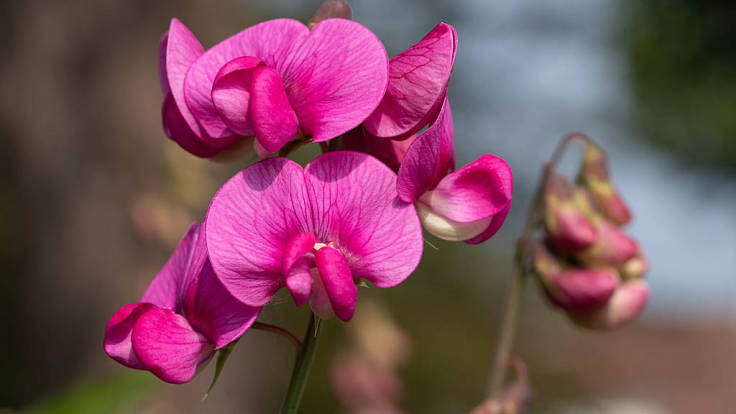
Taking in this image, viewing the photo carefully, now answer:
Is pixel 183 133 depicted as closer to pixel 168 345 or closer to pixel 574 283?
pixel 168 345

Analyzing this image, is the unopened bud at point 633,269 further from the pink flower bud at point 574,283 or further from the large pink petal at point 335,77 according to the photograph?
the large pink petal at point 335,77

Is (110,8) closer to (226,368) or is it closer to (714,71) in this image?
(226,368)

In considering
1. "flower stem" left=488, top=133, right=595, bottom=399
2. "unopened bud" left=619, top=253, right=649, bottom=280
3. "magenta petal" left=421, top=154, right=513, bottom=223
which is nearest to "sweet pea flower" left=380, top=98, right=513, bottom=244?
"magenta petal" left=421, top=154, right=513, bottom=223

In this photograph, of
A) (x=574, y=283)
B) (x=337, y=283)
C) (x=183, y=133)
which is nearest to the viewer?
(x=337, y=283)

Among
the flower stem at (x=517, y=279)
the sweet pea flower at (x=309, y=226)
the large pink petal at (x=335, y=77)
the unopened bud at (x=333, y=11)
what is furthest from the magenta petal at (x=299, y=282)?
the flower stem at (x=517, y=279)

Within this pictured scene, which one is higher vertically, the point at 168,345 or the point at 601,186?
the point at 168,345

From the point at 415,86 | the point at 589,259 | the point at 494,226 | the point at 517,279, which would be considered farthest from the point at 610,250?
the point at 415,86

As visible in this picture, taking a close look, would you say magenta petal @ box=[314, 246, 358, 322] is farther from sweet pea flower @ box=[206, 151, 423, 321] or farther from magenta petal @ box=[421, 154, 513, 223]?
magenta petal @ box=[421, 154, 513, 223]
